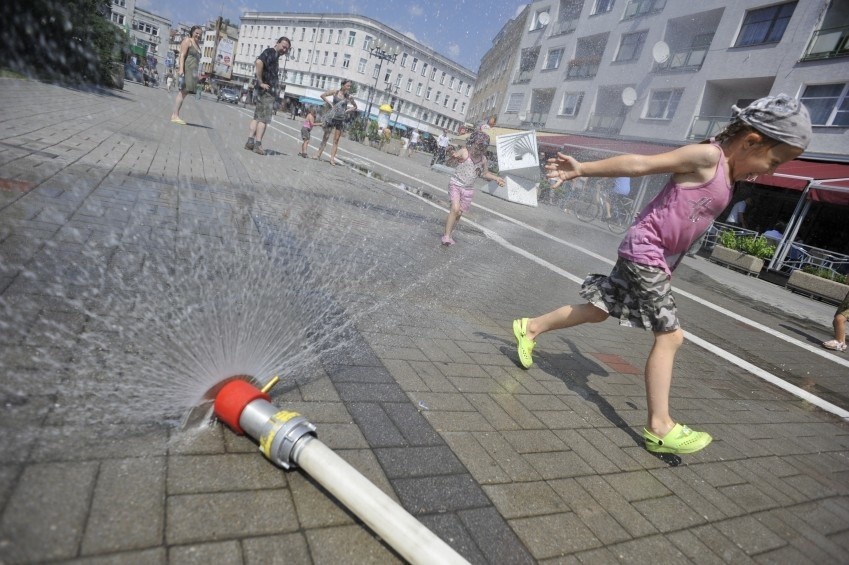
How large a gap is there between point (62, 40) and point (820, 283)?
79.3 ft

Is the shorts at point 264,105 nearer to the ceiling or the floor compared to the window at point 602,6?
nearer to the floor

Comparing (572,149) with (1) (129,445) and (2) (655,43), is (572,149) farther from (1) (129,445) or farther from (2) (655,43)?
(1) (129,445)

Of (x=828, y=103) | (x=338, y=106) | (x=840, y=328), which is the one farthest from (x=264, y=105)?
(x=828, y=103)

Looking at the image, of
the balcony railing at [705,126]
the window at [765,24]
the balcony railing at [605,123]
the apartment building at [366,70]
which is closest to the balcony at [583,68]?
the balcony railing at [605,123]

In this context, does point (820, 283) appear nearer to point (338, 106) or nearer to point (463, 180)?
point (463, 180)

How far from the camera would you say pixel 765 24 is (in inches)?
781

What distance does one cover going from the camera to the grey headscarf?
91.2 inches

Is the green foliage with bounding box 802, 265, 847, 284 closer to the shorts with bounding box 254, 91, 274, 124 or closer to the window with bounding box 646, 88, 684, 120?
the window with bounding box 646, 88, 684, 120

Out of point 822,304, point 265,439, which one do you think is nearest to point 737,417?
point 265,439

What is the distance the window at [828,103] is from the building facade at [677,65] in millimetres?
35

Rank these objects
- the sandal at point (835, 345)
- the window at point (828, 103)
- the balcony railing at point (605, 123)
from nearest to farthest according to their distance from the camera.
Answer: the sandal at point (835, 345) → the window at point (828, 103) → the balcony railing at point (605, 123)

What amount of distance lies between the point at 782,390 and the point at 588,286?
285 cm

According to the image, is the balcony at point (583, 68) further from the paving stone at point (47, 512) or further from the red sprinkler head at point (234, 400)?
the paving stone at point (47, 512)

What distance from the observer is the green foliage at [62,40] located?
47.9 feet
